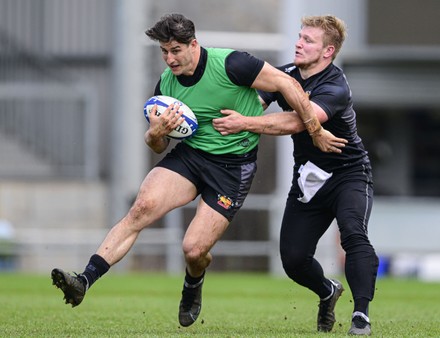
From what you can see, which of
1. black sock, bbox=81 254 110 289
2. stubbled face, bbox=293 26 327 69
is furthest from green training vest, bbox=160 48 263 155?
black sock, bbox=81 254 110 289

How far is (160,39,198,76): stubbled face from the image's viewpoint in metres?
8.51

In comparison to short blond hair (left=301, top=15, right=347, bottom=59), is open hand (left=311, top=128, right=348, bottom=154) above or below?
below

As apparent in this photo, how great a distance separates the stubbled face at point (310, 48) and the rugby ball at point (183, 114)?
0.82 meters

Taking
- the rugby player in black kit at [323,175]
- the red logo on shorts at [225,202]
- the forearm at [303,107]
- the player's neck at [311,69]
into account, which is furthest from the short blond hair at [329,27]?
the red logo on shorts at [225,202]

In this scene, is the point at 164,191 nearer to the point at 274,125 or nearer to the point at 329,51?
the point at 274,125

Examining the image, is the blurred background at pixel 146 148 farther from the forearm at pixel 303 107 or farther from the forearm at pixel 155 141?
the forearm at pixel 303 107

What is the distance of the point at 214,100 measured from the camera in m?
8.63

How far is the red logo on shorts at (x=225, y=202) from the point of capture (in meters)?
8.75

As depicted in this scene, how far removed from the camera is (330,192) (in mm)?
8797

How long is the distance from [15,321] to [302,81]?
8.68 ft

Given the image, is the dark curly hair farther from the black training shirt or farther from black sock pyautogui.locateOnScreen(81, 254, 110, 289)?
black sock pyautogui.locateOnScreen(81, 254, 110, 289)

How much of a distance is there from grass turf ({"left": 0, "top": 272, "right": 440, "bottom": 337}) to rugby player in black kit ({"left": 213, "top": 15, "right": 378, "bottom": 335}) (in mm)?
400

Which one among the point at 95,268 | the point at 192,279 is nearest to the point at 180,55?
the point at 95,268

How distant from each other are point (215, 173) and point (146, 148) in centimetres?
1411
